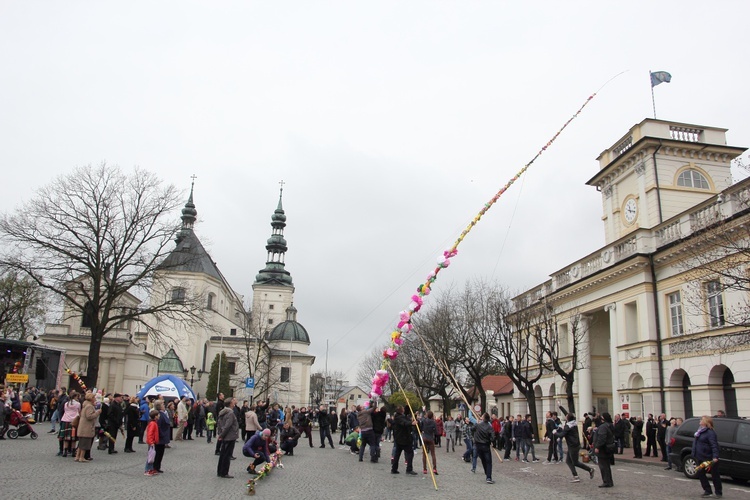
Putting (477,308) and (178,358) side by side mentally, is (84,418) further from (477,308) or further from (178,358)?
(178,358)

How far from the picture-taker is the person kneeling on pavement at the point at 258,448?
14312mm

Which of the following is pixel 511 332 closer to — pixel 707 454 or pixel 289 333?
pixel 707 454

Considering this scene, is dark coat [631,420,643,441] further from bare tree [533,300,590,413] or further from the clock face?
the clock face

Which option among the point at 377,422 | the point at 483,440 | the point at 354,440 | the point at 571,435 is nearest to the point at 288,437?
the point at 354,440

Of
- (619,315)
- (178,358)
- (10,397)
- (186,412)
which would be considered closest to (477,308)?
(619,315)

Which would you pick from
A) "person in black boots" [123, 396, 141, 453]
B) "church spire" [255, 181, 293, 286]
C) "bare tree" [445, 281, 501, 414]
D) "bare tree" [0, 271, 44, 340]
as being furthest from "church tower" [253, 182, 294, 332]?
"person in black boots" [123, 396, 141, 453]

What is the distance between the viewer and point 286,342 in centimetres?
8825

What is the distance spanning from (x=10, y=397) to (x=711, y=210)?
86.4ft

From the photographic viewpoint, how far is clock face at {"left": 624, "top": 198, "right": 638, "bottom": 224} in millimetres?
33531

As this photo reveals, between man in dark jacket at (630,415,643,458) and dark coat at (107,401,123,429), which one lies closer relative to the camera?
dark coat at (107,401,123,429)

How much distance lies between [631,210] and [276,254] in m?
72.6

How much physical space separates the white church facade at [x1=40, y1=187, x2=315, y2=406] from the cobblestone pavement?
2155 centimetres

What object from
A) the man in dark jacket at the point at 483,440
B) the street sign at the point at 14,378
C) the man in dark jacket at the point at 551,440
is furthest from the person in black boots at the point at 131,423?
the man in dark jacket at the point at 551,440

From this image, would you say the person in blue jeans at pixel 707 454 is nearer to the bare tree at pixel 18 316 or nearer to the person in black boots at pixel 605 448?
the person in black boots at pixel 605 448
